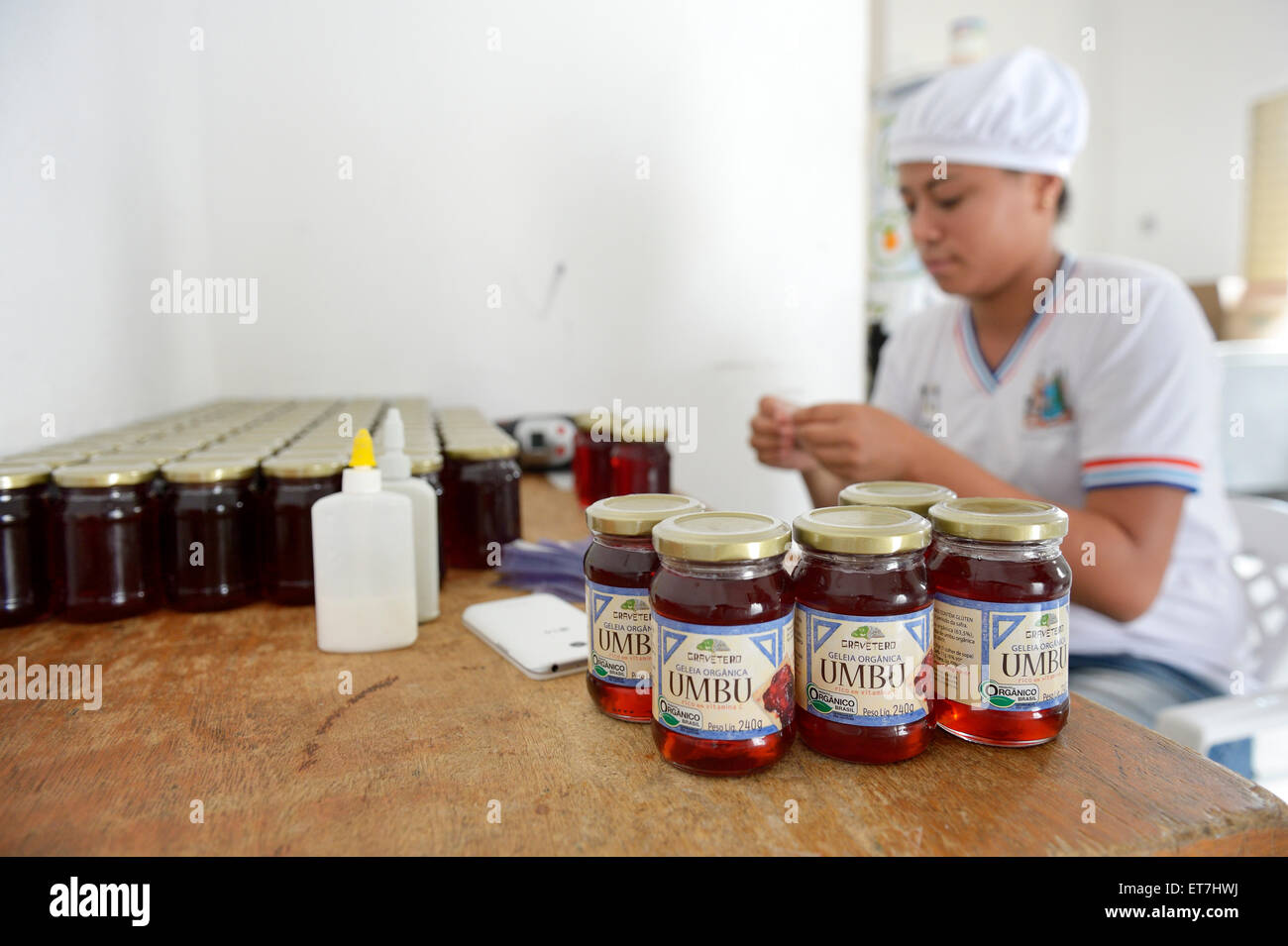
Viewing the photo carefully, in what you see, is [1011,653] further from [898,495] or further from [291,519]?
[291,519]

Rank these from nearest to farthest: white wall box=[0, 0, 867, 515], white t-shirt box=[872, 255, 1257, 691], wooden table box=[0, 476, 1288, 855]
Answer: wooden table box=[0, 476, 1288, 855] < white t-shirt box=[872, 255, 1257, 691] < white wall box=[0, 0, 867, 515]

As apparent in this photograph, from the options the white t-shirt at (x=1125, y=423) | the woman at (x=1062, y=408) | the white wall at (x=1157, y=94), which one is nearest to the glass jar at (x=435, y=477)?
the woman at (x=1062, y=408)

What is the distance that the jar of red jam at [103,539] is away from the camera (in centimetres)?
86

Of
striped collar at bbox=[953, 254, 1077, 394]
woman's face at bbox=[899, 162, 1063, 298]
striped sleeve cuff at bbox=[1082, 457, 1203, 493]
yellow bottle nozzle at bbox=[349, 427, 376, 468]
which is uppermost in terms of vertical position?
woman's face at bbox=[899, 162, 1063, 298]

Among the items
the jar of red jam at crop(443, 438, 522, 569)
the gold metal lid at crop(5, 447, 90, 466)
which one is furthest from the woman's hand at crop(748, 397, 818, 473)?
the gold metal lid at crop(5, 447, 90, 466)

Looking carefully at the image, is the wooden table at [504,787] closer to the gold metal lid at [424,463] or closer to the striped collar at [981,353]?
the gold metal lid at [424,463]

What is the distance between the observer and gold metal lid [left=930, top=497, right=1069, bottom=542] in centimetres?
58

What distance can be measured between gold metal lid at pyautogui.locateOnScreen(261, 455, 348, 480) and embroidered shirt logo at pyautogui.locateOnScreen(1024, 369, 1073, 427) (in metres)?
1.17

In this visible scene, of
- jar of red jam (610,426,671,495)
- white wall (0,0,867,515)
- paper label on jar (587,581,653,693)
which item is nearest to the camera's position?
paper label on jar (587,581,653,693)

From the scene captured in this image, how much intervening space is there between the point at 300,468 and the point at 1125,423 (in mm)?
1174

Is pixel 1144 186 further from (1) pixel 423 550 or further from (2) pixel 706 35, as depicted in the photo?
(1) pixel 423 550

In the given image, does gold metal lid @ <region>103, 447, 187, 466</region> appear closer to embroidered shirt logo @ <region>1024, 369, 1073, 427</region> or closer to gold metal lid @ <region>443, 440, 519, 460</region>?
gold metal lid @ <region>443, 440, 519, 460</region>

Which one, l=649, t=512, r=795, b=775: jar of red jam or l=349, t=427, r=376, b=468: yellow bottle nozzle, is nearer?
l=649, t=512, r=795, b=775: jar of red jam

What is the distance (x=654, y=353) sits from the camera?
7.37ft
